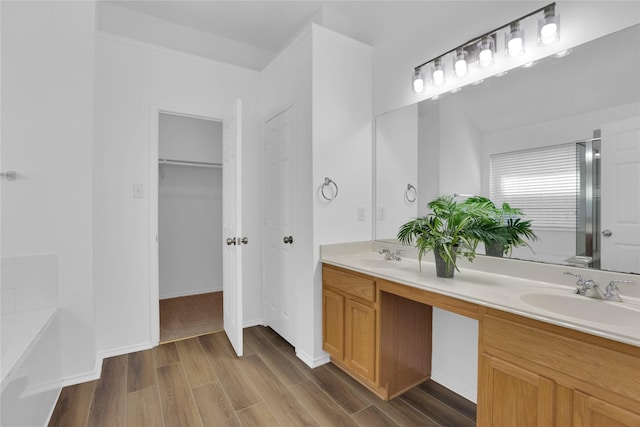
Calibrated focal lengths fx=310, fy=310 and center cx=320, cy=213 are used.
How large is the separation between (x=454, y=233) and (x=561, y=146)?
689 mm

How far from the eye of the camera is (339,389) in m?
2.05

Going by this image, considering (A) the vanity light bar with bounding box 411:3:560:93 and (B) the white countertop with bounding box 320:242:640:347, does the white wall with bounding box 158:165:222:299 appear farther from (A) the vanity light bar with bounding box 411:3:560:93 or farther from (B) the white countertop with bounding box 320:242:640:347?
(A) the vanity light bar with bounding box 411:3:560:93

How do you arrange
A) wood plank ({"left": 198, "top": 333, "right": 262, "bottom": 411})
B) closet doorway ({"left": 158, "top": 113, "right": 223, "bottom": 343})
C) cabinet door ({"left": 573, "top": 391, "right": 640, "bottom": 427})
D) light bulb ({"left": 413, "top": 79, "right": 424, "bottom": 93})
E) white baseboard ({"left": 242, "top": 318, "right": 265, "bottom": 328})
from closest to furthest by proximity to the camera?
cabinet door ({"left": 573, "top": 391, "right": 640, "bottom": 427}) → wood plank ({"left": 198, "top": 333, "right": 262, "bottom": 411}) → light bulb ({"left": 413, "top": 79, "right": 424, "bottom": 93}) → white baseboard ({"left": 242, "top": 318, "right": 265, "bottom": 328}) → closet doorway ({"left": 158, "top": 113, "right": 223, "bottom": 343})

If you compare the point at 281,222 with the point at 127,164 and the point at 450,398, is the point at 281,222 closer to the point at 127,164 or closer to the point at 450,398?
the point at 127,164

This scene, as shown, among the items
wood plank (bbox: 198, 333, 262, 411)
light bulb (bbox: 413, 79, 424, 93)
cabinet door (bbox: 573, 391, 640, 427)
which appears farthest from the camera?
light bulb (bbox: 413, 79, 424, 93)

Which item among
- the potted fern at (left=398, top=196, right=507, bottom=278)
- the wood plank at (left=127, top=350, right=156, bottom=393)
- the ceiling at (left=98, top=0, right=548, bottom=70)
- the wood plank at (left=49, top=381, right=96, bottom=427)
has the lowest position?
the wood plank at (left=49, top=381, right=96, bottom=427)

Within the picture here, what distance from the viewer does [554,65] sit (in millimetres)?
1577

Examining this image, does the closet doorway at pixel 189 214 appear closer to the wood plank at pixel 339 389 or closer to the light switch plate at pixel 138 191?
the light switch plate at pixel 138 191

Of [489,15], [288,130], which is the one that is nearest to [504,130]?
[489,15]

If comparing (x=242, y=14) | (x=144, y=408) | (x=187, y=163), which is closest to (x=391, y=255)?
(x=144, y=408)

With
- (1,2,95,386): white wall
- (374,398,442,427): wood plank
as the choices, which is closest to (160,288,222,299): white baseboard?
(1,2,95,386): white wall

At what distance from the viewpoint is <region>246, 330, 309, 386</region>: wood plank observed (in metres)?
2.19

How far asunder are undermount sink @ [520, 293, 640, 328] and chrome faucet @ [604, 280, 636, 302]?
0.13 ft

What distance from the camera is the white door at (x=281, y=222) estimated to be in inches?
104
